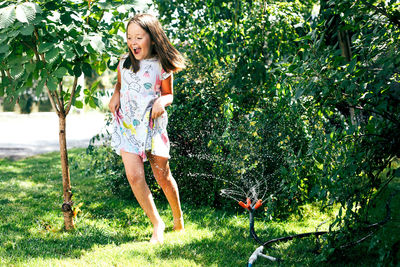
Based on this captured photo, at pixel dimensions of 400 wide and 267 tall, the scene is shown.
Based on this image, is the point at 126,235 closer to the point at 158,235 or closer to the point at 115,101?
the point at 158,235

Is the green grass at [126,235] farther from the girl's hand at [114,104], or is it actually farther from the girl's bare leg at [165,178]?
the girl's hand at [114,104]

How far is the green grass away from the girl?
27cm

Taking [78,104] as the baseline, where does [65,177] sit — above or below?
below

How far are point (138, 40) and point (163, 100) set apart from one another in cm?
46

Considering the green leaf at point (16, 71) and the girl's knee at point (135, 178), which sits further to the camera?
the girl's knee at point (135, 178)

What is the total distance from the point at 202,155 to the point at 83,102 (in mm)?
1320

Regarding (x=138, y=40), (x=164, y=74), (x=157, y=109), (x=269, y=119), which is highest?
(x=138, y=40)

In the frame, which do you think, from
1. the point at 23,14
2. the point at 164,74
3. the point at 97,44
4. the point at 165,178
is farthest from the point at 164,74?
the point at 23,14

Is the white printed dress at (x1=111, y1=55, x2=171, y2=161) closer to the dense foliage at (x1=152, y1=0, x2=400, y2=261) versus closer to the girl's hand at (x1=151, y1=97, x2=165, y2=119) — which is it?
the girl's hand at (x1=151, y1=97, x2=165, y2=119)

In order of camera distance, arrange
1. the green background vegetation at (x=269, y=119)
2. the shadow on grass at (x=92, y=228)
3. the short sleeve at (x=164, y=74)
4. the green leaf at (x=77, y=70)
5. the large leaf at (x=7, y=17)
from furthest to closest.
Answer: the short sleeve at (x=164, y=74) < the green leaf at (x=77, y=70) < the shadow on grass at (x=92, y=228) < the green background vegetation at (x=269, y=119) < the large leaf at (x=7, y=17)

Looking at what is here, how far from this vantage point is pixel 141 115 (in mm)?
2852

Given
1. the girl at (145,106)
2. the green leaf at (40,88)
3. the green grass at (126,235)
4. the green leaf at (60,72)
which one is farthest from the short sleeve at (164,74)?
the green grass at (126,235)

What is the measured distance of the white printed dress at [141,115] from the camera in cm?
284

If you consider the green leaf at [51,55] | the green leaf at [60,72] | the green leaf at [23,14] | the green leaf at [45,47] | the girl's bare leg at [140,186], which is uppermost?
the green leaf at [23,14]
